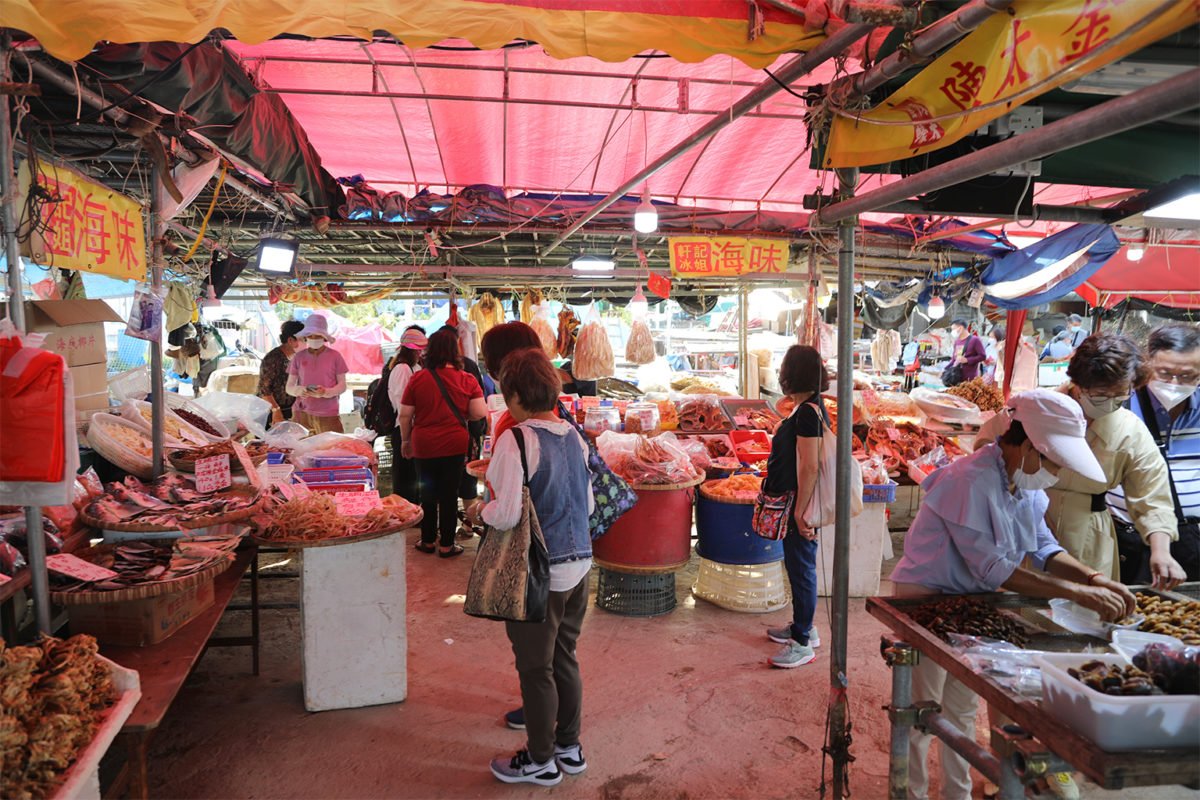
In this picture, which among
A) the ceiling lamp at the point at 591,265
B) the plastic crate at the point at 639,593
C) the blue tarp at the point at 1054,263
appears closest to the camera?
the plastic crate at the point at 639,593

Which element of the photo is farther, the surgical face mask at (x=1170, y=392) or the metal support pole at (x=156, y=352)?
the metal support pole at (x=156, y=352)

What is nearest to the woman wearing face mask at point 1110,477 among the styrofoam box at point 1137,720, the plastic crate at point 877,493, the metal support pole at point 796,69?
the styrofoam box at point 1137,720

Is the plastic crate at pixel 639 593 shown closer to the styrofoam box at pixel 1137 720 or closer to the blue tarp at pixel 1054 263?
the styrofoam box at pixel 1137 720

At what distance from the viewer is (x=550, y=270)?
368 inches

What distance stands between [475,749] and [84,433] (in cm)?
316

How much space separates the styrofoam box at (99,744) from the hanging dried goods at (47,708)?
0.02 metres

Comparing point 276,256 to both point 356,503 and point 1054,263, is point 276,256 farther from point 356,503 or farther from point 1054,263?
point 1054,263

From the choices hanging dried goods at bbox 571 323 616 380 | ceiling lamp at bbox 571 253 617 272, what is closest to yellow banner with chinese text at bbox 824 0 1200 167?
ceiling lamp at bbox 571 253 617 272

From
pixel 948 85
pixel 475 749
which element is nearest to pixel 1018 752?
pixel 948 85

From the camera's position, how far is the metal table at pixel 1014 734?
5.55ft

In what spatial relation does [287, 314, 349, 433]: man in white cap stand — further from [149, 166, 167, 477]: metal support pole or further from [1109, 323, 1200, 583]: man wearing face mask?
[1109, 323, 1200, 583]: man wearing face mask

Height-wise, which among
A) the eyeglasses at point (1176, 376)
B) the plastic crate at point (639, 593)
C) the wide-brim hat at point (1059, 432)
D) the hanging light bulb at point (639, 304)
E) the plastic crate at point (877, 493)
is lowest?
the plastic crate at point (639, 593)

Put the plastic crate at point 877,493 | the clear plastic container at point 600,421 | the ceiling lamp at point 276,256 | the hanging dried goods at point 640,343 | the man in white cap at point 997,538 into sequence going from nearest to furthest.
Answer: the man in white cap at point 997,538 < the plastic crate at point 877,493 < the clear plastic container at point 600,421 < the ceiling lamp at point 276,256 < the hanging dried goods at point 640,343

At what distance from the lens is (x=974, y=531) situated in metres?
2.73
